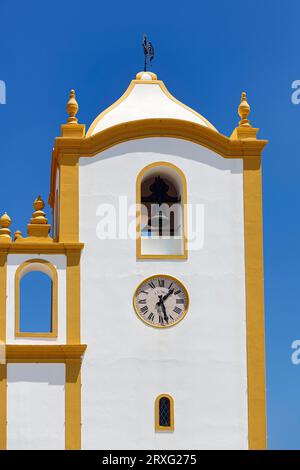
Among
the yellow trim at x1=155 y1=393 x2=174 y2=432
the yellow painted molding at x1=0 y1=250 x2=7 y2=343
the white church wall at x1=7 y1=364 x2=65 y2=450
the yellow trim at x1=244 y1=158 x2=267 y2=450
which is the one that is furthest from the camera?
the yellow trim at x1=244 y1=158 x2=267 y2=450

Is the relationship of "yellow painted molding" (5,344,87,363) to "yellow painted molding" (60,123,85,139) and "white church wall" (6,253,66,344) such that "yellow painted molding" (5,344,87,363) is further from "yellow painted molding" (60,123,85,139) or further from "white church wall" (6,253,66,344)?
"yellow painted molding" (60,123,85,139)

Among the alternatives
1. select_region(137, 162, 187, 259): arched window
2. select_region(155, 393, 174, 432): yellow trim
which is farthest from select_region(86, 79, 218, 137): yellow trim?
select_region(155, 393, 174, 432): yellow trim

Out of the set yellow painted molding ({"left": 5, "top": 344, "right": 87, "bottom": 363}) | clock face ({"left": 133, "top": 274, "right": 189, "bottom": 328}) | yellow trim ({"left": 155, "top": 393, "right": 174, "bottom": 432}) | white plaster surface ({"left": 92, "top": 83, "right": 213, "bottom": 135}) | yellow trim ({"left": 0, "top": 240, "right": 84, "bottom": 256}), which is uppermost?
white plaster surface ({"left": 92, "top": 83, "right": 213, "bottom": 135})

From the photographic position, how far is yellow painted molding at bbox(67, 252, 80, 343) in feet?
174

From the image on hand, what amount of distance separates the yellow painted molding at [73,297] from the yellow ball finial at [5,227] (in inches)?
63.3

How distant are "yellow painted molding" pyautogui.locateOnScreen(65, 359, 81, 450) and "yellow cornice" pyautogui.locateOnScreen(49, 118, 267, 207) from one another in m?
5.39

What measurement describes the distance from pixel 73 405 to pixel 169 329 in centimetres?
309

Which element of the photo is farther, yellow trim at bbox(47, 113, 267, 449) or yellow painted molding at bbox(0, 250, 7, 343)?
yellow trim at bbox(47, 113, 267, 449)

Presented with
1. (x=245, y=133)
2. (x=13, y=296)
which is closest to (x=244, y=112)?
(x=245, y=133)

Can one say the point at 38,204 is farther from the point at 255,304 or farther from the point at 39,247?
the point at 255,304

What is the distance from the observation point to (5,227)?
54.0 meters

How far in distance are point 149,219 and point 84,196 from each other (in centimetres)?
196

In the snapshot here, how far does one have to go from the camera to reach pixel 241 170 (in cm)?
5481
